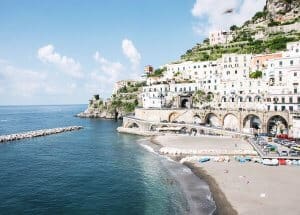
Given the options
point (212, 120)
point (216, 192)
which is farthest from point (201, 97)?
point (216, 192)

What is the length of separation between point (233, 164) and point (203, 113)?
39.3m

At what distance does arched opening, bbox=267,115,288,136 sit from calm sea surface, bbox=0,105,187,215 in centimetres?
3251

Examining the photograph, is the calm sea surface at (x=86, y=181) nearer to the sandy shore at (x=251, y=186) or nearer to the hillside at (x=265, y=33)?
the sandy shore at (x=251, y=186)

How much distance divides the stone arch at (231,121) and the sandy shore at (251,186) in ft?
99.0

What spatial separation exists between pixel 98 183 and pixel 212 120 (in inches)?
2083

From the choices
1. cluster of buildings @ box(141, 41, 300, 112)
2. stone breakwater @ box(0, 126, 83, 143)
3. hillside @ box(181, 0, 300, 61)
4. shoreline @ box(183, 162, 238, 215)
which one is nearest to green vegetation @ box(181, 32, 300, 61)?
hillside @ box(181, 0, 300, 61)

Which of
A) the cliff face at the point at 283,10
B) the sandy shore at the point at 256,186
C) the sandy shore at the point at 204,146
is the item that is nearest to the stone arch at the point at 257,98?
the sandy shore at the point at 204,146

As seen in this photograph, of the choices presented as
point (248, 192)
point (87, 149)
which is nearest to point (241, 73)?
point (87, 149)

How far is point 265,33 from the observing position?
125688 mm

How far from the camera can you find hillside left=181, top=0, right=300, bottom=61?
4459 inches

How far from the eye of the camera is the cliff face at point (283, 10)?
126 m

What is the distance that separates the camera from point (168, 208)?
122 feet

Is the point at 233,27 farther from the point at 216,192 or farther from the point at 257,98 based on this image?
the point at 216,192

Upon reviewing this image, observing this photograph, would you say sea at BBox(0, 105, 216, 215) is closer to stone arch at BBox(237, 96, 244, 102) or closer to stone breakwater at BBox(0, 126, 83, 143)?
stone breakwater at BBox(0, 126, 83, 143)
